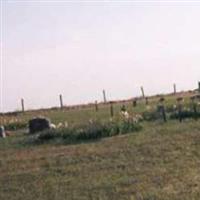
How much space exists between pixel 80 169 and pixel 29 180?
1.08 meters

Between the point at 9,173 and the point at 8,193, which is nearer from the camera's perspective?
the point at 8,193

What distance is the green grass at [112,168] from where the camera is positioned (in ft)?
39.5

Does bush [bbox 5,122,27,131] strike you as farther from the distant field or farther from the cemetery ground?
the cemetery ground

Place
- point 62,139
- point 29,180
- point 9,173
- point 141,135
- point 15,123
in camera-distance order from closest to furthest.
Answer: point 29,180, point 9,173, point 141,135, point 62,139, point 15,123

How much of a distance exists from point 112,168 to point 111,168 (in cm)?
2

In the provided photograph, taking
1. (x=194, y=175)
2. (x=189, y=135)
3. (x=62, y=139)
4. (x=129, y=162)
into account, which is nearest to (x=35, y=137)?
(x=62, y=139)

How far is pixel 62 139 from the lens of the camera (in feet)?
Answer: 64.3

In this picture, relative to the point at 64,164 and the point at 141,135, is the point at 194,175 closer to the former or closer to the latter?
the point at 64,164

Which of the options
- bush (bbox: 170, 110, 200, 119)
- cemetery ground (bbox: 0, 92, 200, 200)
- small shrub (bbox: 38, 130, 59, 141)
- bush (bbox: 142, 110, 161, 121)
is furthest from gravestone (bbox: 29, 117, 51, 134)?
bush (bbox: 170, 110, 200, 119)

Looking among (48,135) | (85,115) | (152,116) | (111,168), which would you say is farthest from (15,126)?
(111,168)

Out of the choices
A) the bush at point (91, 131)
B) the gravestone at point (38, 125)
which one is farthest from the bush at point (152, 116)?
the gravestone at point (38, 125)

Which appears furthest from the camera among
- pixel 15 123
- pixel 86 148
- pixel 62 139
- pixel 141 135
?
pixel 15 123

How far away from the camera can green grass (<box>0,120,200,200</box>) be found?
474 inches

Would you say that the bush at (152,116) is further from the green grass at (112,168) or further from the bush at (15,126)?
the bush at (15,126)
